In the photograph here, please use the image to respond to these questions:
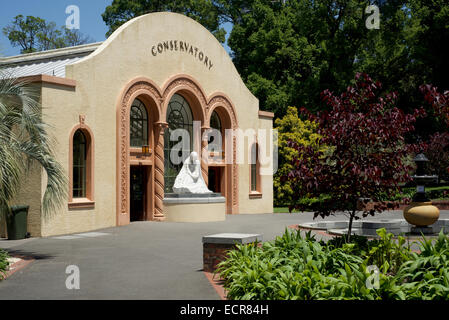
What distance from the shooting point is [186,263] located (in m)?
12.3

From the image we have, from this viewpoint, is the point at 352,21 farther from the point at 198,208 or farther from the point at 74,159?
the point at 74,159

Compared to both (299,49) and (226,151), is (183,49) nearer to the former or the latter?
(226,151)

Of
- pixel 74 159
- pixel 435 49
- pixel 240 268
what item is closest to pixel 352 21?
pixel 435 49

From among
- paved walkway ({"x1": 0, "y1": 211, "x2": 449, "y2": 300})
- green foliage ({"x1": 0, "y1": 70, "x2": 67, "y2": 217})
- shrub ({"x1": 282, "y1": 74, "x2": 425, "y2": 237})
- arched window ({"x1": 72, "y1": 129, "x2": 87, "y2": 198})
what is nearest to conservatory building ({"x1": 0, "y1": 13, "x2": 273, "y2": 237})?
arched window ({"x1": 72, "y1": 129, "x2": 87, "y2": 198})

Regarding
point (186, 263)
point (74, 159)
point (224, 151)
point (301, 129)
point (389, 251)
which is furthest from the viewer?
point (301, 129)

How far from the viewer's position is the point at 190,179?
2366cm

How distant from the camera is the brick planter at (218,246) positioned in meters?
10.8

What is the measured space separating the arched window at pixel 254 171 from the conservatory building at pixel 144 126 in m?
0.06

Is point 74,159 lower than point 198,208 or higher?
higher

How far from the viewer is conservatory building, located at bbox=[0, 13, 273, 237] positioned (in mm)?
19172

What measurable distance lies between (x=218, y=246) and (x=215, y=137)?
1778 cm

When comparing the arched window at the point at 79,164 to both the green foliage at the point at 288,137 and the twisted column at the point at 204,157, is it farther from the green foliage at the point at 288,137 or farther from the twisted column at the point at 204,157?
the green foliage at the point at 288,137

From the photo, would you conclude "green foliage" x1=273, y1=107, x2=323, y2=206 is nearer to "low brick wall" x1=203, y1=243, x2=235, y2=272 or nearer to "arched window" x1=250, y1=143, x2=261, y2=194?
"arched window" x1=250, y1=143, x2=261, y2=194
